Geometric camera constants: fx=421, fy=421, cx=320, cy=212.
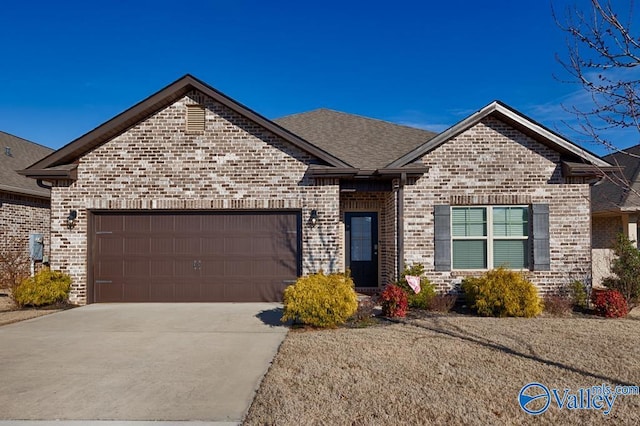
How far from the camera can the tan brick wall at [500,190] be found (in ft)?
32.9

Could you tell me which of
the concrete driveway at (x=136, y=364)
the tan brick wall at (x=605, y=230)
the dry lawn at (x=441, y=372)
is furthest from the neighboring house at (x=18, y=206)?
the tan brick wall at (x=605, y=230)

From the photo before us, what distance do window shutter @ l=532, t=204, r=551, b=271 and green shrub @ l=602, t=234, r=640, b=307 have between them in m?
1.40

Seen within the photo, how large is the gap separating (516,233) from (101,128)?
1022 centimetres

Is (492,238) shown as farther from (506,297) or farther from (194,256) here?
(194,256)

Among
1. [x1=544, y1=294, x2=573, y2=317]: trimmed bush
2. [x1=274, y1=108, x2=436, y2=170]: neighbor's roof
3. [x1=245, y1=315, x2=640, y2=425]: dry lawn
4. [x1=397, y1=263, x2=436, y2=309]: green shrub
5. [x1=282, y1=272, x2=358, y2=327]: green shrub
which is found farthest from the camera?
[x1=274, y1=108, x2=436, y2=170]: neighbor's roof

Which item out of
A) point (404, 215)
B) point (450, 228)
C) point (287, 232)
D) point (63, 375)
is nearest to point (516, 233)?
point (450, 228)

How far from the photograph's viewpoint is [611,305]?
8.62m

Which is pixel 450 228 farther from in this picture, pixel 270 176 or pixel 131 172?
pixel 131 172

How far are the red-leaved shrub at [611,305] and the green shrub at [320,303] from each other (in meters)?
5.33

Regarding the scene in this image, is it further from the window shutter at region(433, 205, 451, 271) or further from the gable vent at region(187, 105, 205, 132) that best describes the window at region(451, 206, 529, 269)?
the gable vent at region(187, 105, 205, 132)

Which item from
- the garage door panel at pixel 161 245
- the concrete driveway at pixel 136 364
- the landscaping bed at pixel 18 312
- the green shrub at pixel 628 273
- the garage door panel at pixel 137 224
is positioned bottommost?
the landscaping bed at pixel 18 312

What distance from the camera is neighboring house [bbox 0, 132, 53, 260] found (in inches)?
547

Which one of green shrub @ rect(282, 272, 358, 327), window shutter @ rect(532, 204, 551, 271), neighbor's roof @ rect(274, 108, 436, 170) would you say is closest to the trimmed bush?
window shutter @ rect(532, 204, 551, 271)

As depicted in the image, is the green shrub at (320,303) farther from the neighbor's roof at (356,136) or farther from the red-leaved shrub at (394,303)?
the neighbor's roof at (356,136)
